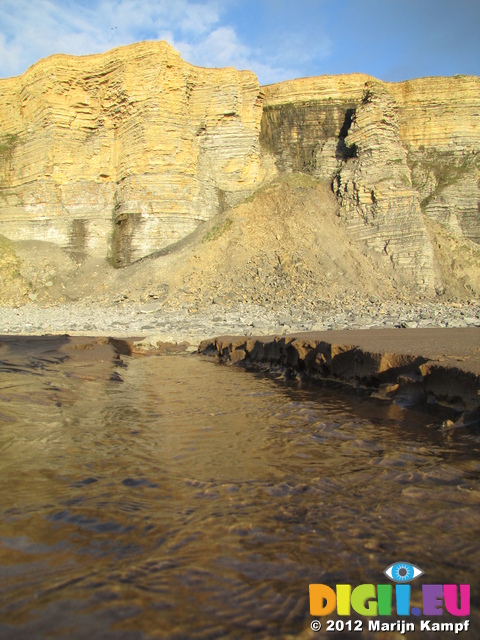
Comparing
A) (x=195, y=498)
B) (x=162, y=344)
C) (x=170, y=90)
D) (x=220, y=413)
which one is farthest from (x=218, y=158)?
(x=195, y=498)

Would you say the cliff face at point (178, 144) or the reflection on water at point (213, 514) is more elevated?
the cliff face at point (178, 144)

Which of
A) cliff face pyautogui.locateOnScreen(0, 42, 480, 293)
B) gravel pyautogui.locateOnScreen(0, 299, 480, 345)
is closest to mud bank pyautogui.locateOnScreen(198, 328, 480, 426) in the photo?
gravel pyautogui.locateOnScreen(0, 299, 480, 345)

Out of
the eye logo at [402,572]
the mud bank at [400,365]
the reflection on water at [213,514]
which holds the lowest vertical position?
the eye logo at [402,572]

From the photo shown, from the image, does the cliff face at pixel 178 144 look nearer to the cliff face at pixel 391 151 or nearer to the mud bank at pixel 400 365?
the cliff face at pixel 391 151

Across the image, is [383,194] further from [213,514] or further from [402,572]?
[402,572]

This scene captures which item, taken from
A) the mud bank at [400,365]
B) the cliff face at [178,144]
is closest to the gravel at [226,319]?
the mud bank at [400,365]

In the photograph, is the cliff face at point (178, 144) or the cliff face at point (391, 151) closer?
the cliff face at point (391, 151)

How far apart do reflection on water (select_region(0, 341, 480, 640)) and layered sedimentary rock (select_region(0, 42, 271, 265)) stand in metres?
20.6

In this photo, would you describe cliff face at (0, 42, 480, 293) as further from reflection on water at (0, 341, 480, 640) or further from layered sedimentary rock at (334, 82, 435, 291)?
reflection on water at (0, 341, 480, 640)

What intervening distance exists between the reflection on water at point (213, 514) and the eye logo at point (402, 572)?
0.10ft

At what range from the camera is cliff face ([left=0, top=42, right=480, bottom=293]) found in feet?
75.1

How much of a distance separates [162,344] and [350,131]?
57.0ft

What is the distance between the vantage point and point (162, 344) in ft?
33.6

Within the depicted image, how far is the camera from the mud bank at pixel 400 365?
144 inches
